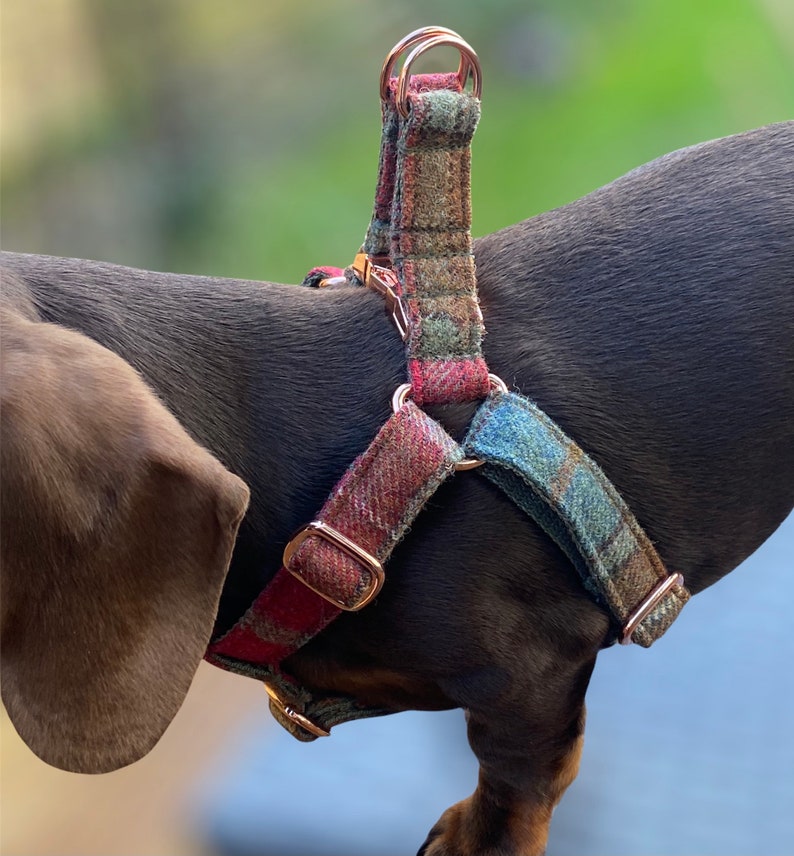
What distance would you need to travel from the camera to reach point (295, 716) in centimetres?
116

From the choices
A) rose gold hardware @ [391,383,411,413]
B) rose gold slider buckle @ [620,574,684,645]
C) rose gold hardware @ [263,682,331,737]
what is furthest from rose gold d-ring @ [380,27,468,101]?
rose gold hardware @ [263,682,331,737]

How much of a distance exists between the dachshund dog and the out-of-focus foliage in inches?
82.9

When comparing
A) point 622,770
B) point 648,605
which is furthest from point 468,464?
point 622,770

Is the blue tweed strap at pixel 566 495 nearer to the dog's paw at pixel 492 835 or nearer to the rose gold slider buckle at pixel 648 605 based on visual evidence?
the rose gold slider buckle at pixel 648 605

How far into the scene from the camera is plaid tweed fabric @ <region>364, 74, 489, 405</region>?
95cm

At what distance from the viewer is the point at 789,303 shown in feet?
3.45

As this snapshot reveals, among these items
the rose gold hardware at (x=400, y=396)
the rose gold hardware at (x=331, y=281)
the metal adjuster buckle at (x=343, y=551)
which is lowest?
the metal adjuster buckle at (x=343, y=551)

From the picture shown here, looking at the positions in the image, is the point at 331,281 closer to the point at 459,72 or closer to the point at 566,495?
the point at 459,72

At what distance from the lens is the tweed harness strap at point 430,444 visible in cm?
93

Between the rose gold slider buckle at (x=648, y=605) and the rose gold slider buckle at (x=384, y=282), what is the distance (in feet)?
1.27

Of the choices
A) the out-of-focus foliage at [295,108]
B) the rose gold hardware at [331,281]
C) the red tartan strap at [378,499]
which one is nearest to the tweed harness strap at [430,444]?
the red tartan strap at [378,499]

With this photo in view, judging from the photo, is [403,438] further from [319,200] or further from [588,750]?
[319,200]

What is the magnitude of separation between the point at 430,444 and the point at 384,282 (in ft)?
0.73

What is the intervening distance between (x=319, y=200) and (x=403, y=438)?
2.56 meters
